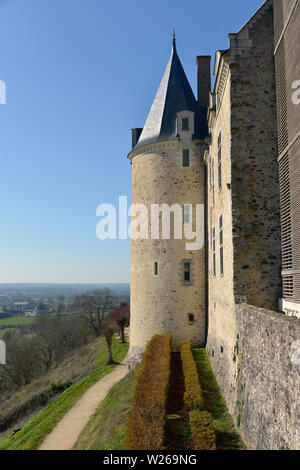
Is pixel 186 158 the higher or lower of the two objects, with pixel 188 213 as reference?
higher

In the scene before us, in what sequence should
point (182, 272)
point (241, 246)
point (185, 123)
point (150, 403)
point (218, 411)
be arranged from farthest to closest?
point (185, 123) < point (182, 272) < point (241, 246) < point (218, 411) < point (150, 403)

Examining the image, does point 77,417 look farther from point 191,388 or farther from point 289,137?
point 289,137

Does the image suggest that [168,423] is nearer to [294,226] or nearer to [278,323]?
[278,323]

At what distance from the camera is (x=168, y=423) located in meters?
8.40

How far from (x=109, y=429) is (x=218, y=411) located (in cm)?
286

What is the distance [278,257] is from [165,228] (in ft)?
25.5

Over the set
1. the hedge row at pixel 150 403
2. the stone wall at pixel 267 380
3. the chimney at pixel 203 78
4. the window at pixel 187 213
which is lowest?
the hedge row at pixel 150 403

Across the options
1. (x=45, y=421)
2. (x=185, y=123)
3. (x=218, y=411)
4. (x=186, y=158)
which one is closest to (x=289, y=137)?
(x=218, y=411)

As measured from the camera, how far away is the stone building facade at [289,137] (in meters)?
7.74

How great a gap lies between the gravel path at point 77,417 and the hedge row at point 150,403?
127 inches

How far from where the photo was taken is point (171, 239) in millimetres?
16656

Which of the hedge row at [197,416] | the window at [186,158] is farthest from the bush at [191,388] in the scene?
the window at [186,158]

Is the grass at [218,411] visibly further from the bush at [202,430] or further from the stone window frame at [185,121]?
the stone window frame at [185,121]

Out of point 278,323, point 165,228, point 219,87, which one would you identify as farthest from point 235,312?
point 165,228
